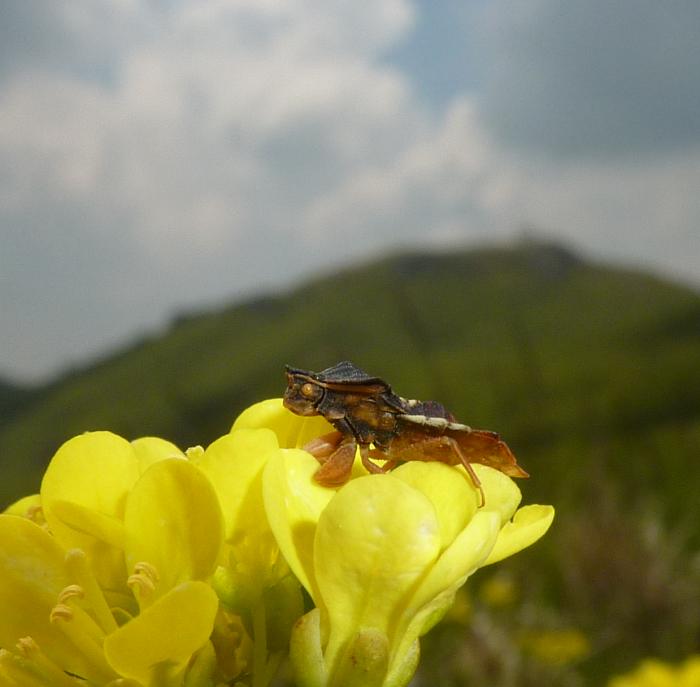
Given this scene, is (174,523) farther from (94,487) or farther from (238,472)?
(94,487)

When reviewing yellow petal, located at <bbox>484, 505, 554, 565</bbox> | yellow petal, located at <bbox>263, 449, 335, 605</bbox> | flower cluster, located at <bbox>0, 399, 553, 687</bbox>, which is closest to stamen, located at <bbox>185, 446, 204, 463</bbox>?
flower cluster, located at <bbox>0, 399, 553, 687</bbox>

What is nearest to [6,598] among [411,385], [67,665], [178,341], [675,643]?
[67,665]

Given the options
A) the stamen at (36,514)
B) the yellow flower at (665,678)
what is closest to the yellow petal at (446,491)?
the stamen at (36,514)

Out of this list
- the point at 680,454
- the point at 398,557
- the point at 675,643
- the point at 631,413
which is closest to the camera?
the point at 398,557

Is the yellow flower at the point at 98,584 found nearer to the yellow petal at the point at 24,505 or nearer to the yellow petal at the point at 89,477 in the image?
the yellow petal at the point at 89,477

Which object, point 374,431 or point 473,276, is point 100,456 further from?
point 473,276

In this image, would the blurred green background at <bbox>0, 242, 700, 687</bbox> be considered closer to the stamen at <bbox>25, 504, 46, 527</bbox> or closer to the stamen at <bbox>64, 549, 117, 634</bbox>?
the stamen at <bbox>25, 504, 46, 527</bbox>
